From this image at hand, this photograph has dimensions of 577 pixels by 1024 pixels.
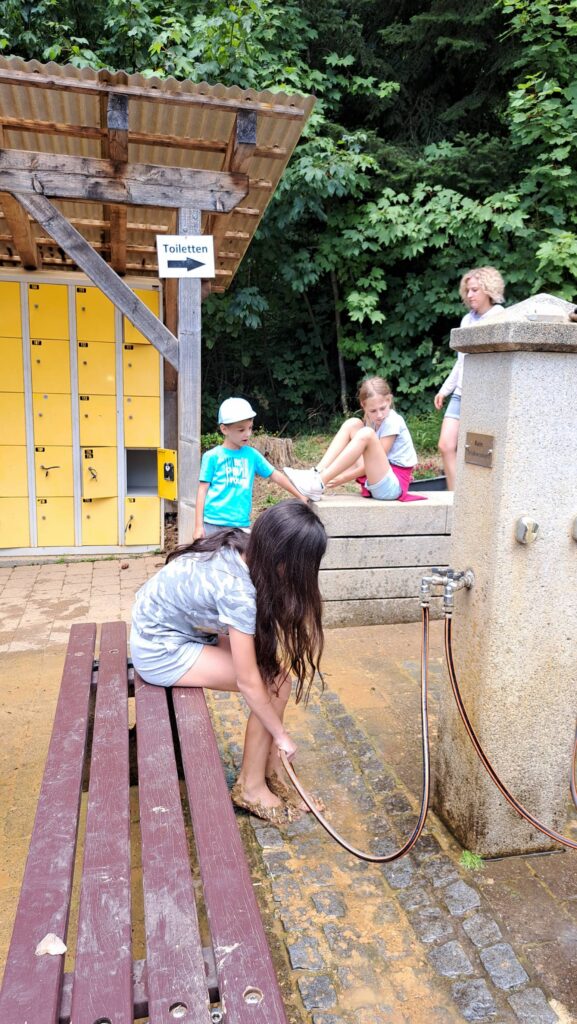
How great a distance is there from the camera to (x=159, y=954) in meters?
1.39

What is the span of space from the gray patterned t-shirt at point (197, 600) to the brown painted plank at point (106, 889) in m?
0.30

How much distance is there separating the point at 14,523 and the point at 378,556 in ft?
12.1

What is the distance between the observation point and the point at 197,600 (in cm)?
240

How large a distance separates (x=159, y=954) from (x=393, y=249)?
1047 centimetres

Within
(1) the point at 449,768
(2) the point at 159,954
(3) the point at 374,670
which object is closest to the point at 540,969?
(1) the point at 449,768

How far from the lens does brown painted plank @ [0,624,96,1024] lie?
1284 mm

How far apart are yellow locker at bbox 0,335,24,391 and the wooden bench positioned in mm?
4778

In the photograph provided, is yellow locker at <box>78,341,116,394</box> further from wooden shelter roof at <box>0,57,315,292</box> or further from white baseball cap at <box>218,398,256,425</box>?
white baseball cap at <box>218,398,256,425</box>

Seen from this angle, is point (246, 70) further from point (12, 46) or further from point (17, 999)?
point (17, 999)

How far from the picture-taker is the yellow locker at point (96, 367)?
21.4 feet

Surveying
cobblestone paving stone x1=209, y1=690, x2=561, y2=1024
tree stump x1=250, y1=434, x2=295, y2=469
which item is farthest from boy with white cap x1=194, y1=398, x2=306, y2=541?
tree stump x1=250, y1=434, x2=295, y2=469

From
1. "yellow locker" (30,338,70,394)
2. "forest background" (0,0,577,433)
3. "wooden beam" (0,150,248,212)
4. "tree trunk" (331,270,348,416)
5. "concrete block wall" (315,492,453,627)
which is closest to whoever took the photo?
"wooden beam" (0,150,248,212)

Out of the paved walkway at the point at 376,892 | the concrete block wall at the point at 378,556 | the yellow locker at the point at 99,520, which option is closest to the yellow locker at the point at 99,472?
the yellow locker at the point at 99,520

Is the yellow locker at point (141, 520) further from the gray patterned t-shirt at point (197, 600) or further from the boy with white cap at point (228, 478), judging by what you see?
the gray patterned t-shirt at point (197, 600)
